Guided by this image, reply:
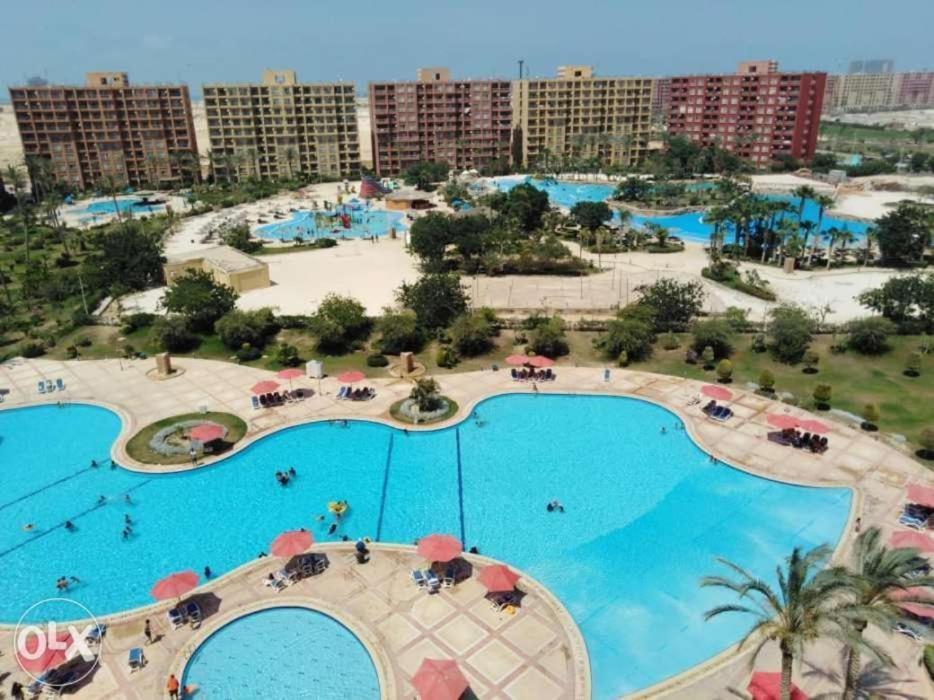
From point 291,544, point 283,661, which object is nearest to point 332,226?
point 291,544

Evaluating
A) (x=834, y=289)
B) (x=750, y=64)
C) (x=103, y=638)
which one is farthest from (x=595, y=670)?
(x=750, y=64)

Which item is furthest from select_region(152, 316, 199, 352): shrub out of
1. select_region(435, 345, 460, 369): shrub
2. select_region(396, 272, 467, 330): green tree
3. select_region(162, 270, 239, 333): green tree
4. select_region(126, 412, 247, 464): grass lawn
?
select_region(435, 345, 460, 369): shrub

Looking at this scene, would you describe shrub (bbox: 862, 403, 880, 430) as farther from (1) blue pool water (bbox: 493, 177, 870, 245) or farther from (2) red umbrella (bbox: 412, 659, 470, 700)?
(1) blue pool water (bbox: 493, 177, 870, 245)

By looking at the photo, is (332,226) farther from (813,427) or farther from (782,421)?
(813,427)

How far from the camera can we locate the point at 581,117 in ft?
504

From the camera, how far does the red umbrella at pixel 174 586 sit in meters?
25.2

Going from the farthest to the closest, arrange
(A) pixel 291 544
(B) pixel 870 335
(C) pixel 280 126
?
(C) pixel 280 126 → (B) pixel 870 335 → (A) pixel 291 544

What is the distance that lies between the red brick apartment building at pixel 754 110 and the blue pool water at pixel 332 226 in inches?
3306

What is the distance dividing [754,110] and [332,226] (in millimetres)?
100264

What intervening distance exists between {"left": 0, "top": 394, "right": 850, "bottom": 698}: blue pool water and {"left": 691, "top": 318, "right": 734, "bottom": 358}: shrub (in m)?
9.12

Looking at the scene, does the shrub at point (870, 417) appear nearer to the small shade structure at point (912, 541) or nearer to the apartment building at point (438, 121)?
the small shade structure at point (912, 541)

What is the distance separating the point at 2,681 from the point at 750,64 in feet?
542

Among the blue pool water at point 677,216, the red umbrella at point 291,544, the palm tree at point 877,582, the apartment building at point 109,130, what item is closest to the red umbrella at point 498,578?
the red umbrella at point 291,544

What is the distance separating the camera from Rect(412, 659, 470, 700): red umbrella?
808 inches
